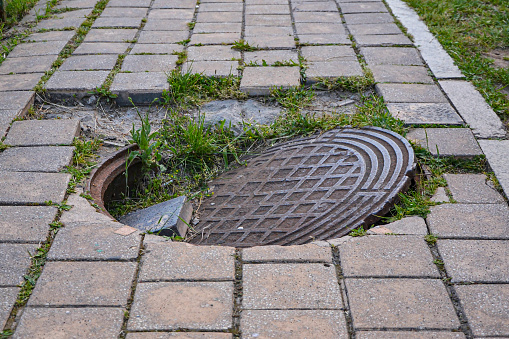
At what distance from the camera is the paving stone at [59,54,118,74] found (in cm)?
414

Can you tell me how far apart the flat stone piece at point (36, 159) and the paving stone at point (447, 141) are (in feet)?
6.95

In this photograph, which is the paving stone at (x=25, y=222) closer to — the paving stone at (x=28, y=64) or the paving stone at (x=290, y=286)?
the paving stone at (x=290, y=286)

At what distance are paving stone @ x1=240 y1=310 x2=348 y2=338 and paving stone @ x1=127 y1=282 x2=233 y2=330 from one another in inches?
3.5

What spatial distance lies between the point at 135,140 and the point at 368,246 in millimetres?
1555

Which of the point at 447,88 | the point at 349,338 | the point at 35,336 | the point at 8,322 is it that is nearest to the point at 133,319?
the point at 35,336

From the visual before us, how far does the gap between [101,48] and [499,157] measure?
3383mm

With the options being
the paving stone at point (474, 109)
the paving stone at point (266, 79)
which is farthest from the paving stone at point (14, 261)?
the paving stone at point (474, 109)

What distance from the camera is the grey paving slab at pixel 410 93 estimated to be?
12.0ft

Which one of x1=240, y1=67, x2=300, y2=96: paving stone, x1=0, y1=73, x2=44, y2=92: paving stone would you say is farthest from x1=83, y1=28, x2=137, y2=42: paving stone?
x1=240, y1=67, x2=300, y2=96: paving stone

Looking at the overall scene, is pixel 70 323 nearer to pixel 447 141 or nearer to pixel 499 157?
pixel 447 141

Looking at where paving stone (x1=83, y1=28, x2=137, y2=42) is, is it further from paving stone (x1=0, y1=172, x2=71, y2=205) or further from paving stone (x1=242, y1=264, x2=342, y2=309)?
paving stone (x1=242, y1=264, x2=342, y2=309)

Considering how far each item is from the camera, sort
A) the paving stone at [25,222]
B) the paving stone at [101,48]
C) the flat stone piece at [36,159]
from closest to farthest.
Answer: the paving stone at [25,222] → the flat stone piece at [36,159] → the paving stone at [101,48]

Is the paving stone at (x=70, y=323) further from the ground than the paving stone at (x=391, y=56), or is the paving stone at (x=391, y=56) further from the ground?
the paving stone at (x=70, y=323)

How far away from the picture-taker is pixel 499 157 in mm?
2994
